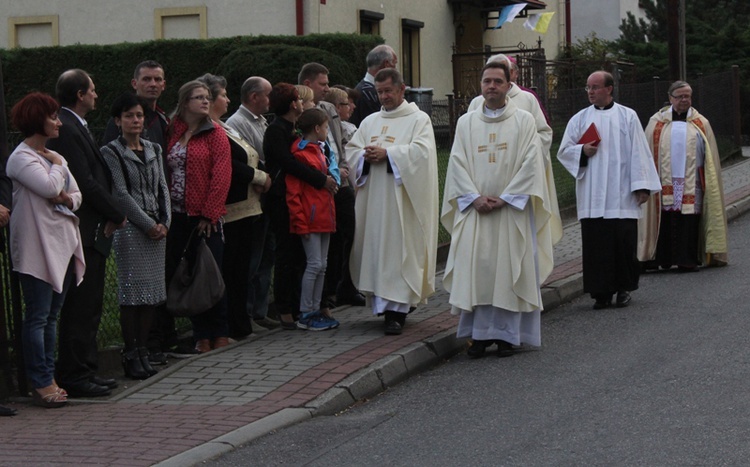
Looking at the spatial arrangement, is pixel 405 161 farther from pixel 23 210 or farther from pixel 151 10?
pixel 151 10

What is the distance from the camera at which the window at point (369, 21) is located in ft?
96.5

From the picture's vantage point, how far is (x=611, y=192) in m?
11.5

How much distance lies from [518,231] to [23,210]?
3.62 m

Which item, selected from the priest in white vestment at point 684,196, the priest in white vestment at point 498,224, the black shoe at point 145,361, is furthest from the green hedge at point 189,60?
the black shoe at point 145,361

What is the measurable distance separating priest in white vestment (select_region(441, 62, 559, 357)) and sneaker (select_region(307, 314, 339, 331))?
1.09 metres

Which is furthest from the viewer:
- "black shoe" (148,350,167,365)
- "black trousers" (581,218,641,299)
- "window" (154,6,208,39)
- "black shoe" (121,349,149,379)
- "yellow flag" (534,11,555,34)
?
"yellow flag" (534,11,555,34)

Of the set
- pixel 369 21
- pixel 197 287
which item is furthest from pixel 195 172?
pixel 369 21

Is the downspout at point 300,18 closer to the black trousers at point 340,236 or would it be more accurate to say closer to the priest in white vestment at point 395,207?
the black trousers at point 340,236

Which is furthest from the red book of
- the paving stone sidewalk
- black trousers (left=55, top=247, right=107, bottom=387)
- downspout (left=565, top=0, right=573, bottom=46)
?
downspout (left=565, top=0, right=573, bottom=46)

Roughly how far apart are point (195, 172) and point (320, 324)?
1699 millimetres

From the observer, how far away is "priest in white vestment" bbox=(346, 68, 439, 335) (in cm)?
991

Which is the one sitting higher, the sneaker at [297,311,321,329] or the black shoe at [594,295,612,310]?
the sneaker at [297,311,321,329]

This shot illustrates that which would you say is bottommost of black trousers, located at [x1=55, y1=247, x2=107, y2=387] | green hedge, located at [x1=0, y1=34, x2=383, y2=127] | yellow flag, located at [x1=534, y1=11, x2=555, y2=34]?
black trousers, located at [x1=55, y1=247, x2=107, y2=387]

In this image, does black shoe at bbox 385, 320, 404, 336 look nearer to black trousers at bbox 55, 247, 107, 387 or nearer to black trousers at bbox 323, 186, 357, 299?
black trousers at bbox 323, 186, 357, 299
